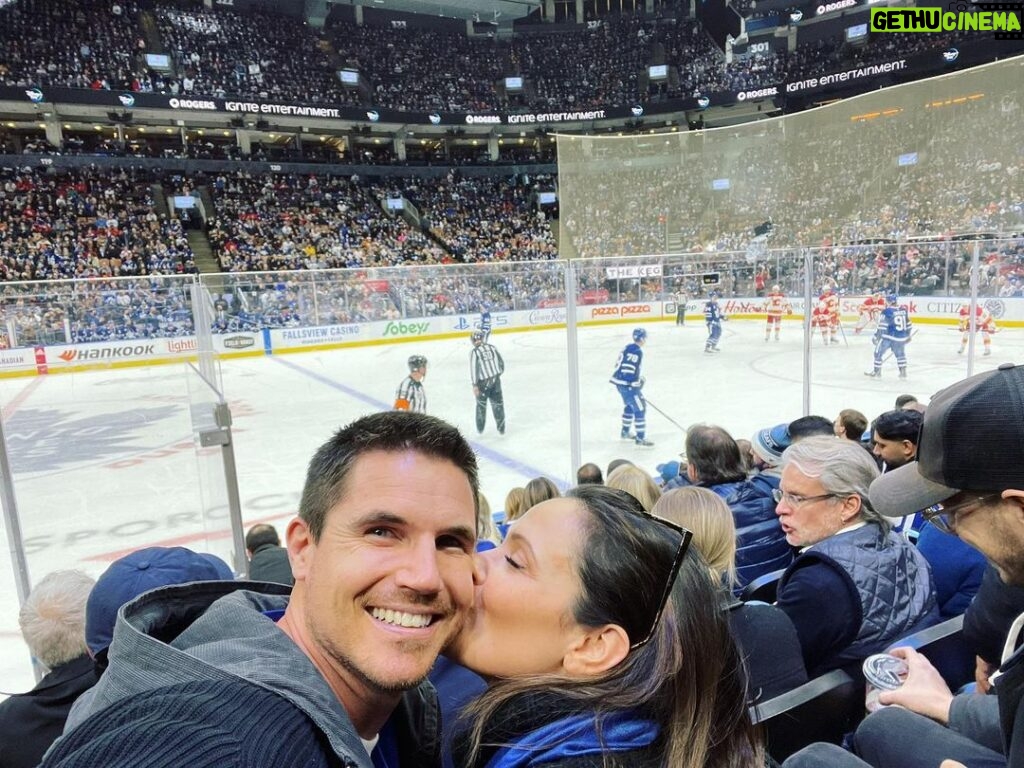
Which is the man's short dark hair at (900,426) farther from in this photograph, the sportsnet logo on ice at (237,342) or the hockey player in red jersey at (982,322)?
the hockey player in red jersey at (982,322)

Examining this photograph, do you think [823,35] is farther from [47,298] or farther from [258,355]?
[47,298]

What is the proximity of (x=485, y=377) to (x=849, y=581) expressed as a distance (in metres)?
5.34

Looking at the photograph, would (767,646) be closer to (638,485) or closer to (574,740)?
(574,740)

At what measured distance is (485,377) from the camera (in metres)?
7.17

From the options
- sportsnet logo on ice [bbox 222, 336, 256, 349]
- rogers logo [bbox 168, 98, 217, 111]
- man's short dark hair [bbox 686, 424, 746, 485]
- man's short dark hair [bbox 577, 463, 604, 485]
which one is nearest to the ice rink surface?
sportsnet logo on ice [bbox 222, 336, 256, 349]

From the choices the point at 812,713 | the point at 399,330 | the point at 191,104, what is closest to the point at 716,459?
the point at 812,713

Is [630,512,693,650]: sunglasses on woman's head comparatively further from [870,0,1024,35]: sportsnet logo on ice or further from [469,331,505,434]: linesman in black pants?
[870,0,1024,35]: sportsnet logo on ice

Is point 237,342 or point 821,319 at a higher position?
point 237,342

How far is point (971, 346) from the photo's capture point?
8.57m

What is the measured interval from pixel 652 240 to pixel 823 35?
23806 millimetres

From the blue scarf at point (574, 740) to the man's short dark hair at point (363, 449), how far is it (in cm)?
39

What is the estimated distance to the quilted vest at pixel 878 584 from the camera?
2.08 m

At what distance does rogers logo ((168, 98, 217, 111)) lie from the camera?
86.4ft

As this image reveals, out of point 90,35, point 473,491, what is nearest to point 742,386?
point 473,491
